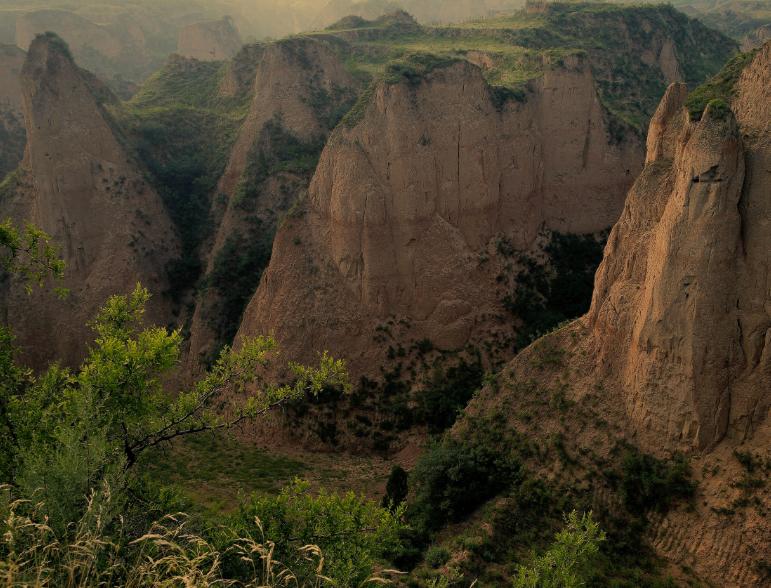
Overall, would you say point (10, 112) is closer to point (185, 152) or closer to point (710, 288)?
point (185, 152)

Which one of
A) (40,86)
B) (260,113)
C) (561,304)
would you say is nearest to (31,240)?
(561,304)

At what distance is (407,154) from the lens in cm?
2847

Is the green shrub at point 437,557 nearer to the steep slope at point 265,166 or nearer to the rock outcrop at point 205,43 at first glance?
the steep slope at point 265,166

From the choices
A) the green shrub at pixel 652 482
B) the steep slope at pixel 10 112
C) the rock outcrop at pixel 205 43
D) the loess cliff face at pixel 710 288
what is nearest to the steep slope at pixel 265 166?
the green shrub at pixel 652 482

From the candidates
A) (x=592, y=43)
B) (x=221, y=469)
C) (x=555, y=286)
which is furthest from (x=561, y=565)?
(x=592, y=43)

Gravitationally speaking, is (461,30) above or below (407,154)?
above

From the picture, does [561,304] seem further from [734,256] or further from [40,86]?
[40,86]

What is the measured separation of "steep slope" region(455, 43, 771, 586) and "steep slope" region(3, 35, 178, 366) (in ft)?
87.5

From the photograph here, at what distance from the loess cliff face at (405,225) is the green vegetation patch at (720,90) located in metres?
12.2

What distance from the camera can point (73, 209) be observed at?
35.0 m

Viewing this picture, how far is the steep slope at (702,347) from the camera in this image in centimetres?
1509

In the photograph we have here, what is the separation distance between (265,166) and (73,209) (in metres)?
11.3

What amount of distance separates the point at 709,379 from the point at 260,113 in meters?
34.0

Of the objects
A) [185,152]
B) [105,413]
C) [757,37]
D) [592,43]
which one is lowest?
[105,413]
